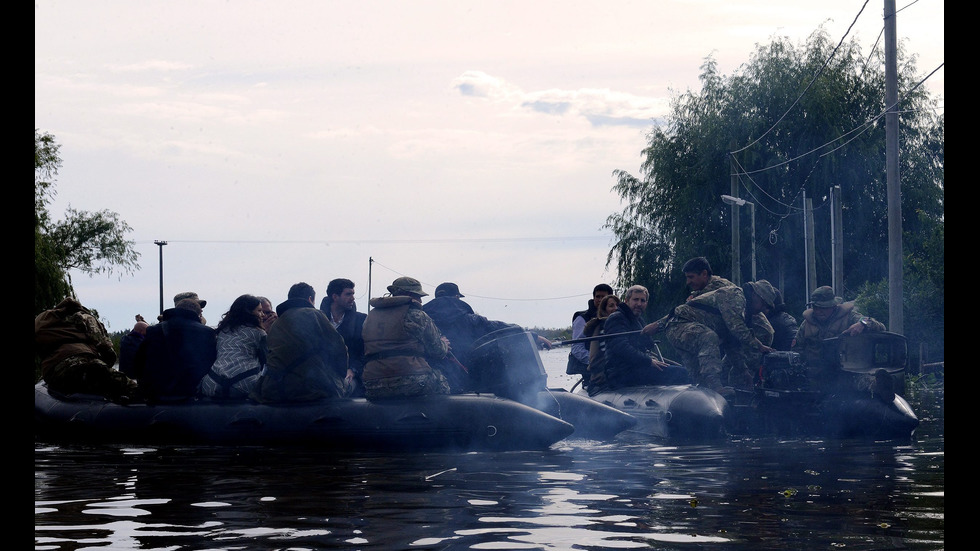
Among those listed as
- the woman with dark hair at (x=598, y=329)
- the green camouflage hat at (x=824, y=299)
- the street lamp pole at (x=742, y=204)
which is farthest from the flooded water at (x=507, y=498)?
the street lamp pole at (x=742, y=204)

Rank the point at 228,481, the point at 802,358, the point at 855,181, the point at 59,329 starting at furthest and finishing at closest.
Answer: the point at 855,181 → the point at 59,329 → the point at 802,358 → the point at 228,481

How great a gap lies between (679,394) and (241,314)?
16.3 feet

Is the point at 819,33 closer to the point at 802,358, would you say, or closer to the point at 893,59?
the point at 893,59

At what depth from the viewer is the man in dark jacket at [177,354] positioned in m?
13.1

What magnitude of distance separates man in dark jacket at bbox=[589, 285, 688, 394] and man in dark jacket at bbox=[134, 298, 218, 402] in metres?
4.72

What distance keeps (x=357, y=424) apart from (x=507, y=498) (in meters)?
4.40

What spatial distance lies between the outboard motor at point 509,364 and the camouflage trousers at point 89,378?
444 cm

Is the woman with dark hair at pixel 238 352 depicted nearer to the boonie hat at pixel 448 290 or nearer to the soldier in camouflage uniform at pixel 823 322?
the boonie hat at pixel 448 290

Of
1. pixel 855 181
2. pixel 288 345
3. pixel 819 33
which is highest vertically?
pixel 819 33

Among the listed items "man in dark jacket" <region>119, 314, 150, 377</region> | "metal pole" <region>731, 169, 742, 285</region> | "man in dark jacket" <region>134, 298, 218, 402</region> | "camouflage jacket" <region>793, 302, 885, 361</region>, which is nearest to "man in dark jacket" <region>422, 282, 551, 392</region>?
"man in dark jacket" <region>134, 298, 218, 402</region>

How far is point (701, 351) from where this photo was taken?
13.3 m

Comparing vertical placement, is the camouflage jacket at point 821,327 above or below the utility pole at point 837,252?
below
